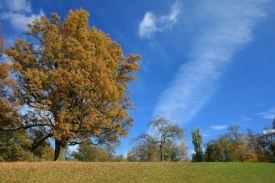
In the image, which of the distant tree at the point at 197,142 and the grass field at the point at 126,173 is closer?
the grass field at the point at 126,173

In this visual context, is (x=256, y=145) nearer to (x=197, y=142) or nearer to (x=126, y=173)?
(x=197, y=142)

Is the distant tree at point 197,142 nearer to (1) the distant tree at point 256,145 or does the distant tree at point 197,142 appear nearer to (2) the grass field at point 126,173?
(1) the distant tree at point 256,145

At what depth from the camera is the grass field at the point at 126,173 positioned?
45.3 feet

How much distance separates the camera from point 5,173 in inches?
535

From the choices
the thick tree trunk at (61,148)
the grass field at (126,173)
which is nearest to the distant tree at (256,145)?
the grass field at (126,173)

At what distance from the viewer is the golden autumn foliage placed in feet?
66.9

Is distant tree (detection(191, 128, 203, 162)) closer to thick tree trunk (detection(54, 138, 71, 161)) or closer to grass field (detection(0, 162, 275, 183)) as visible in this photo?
grass field (detection(0, 162, 275, 183))

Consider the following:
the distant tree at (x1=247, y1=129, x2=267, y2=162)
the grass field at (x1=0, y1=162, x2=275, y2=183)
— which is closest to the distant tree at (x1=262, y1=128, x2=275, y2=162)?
the distant tree at (x1=247, y1=129, x2=267, y2=162)

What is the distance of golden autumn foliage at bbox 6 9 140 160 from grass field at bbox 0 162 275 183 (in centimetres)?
479

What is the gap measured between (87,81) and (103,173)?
7927 mm

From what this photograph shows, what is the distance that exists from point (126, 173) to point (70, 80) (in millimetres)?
8682

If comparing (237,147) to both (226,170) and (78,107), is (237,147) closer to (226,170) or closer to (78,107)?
(226,170)

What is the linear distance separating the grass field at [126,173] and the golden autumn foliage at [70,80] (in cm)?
479

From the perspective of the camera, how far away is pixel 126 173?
53.5 ft
